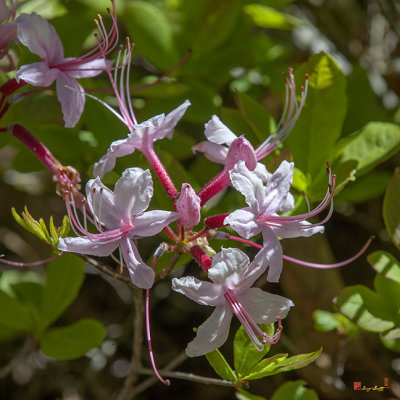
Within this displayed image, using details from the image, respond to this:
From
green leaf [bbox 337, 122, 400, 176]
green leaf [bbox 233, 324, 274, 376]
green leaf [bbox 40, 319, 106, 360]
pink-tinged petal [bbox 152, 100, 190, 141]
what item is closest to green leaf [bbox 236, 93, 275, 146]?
green leaf [bbox 337, 122, 400, 176]

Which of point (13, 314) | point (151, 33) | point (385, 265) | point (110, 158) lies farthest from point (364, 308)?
point (151, 33)

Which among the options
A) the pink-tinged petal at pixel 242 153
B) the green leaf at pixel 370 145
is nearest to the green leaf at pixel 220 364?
the pink-tinged petal at pixel 242 153

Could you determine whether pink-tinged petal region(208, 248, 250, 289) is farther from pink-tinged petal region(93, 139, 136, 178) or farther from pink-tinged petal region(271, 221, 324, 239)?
pink-tinged petal region(93, 139, 136, 178)

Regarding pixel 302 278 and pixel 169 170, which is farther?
pixel 302 278

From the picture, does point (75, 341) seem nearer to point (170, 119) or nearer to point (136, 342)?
point (136, 342)

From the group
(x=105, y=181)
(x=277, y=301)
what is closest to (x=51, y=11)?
(x=105, y=181)

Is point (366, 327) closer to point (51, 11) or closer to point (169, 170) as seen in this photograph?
point (169, 170)

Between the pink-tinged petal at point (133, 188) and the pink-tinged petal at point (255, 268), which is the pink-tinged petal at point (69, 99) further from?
the pink-tinged petal at point (255, 268)
